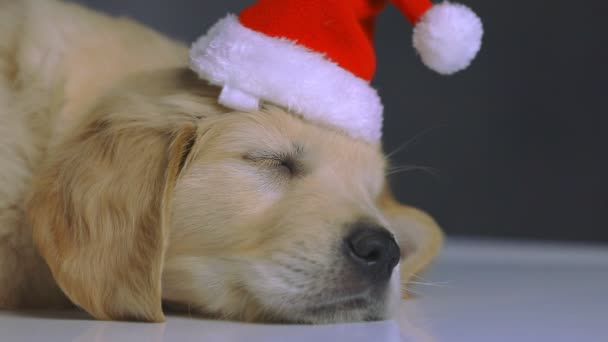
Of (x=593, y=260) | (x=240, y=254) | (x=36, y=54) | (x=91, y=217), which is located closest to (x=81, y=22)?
(x=36, y=54)

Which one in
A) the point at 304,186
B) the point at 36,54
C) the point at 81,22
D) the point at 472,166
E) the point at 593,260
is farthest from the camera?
the point at 472,166

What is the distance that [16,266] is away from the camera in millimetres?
1725

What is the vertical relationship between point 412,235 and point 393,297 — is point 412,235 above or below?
below

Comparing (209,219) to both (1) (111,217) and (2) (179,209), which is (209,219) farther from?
(1) (111,217)

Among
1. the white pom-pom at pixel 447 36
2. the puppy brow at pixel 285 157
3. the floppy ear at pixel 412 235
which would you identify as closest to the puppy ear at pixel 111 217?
the puppy brow at pixel 285 157

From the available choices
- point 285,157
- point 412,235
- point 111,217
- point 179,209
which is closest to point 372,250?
point 285,157

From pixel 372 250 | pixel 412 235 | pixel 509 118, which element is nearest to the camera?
pixel 372 250

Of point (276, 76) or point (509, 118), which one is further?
point (509, 118)

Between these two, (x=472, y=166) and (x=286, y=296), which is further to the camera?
(x=472, y=166)

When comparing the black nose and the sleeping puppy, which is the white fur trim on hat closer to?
the sleeping puppy

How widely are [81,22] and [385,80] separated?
2.34 metres

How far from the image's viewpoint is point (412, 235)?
7.22ft

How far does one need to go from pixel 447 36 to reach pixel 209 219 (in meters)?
0.65

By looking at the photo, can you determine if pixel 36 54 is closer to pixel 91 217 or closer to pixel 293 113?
pixel 91 217
